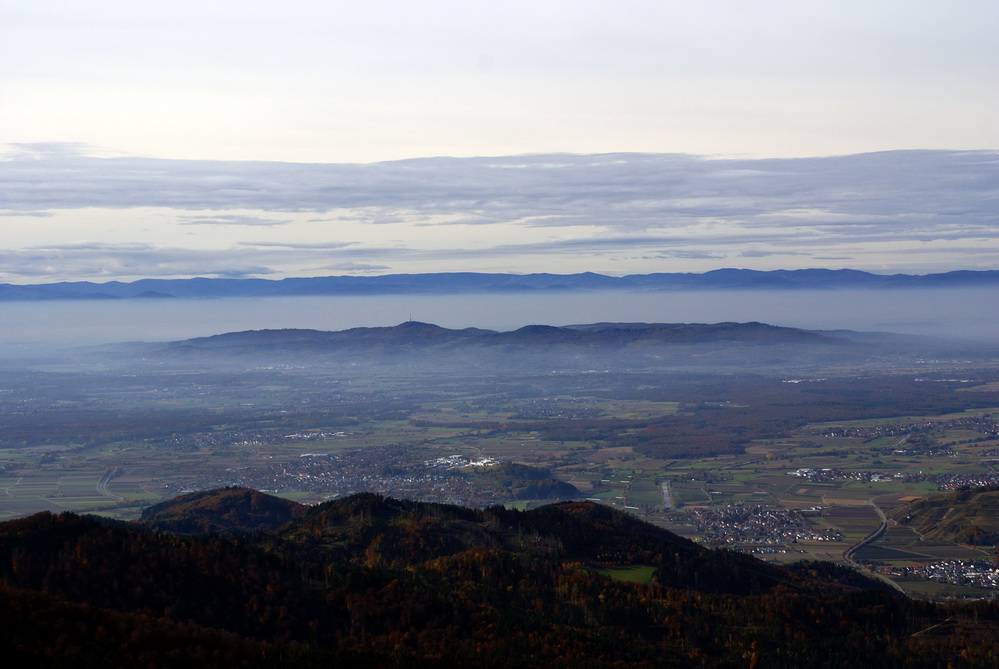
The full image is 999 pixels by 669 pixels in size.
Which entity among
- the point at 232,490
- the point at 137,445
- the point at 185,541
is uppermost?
the point at 185,541

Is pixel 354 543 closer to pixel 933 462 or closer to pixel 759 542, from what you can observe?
pixel 759 542

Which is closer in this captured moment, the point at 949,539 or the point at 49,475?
the point at 949,539

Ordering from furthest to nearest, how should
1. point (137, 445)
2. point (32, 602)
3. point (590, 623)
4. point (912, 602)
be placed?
1. point (137, 445)
2. point (912, 602)
3. point (590, 623)
4. point (32, 602)

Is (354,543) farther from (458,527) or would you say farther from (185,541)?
(185,541)

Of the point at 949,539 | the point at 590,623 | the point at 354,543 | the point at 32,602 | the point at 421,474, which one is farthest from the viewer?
the point at 421,474

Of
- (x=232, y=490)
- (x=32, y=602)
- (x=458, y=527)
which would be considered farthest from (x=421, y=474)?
(x=32, y=602)

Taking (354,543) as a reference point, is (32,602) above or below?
above
